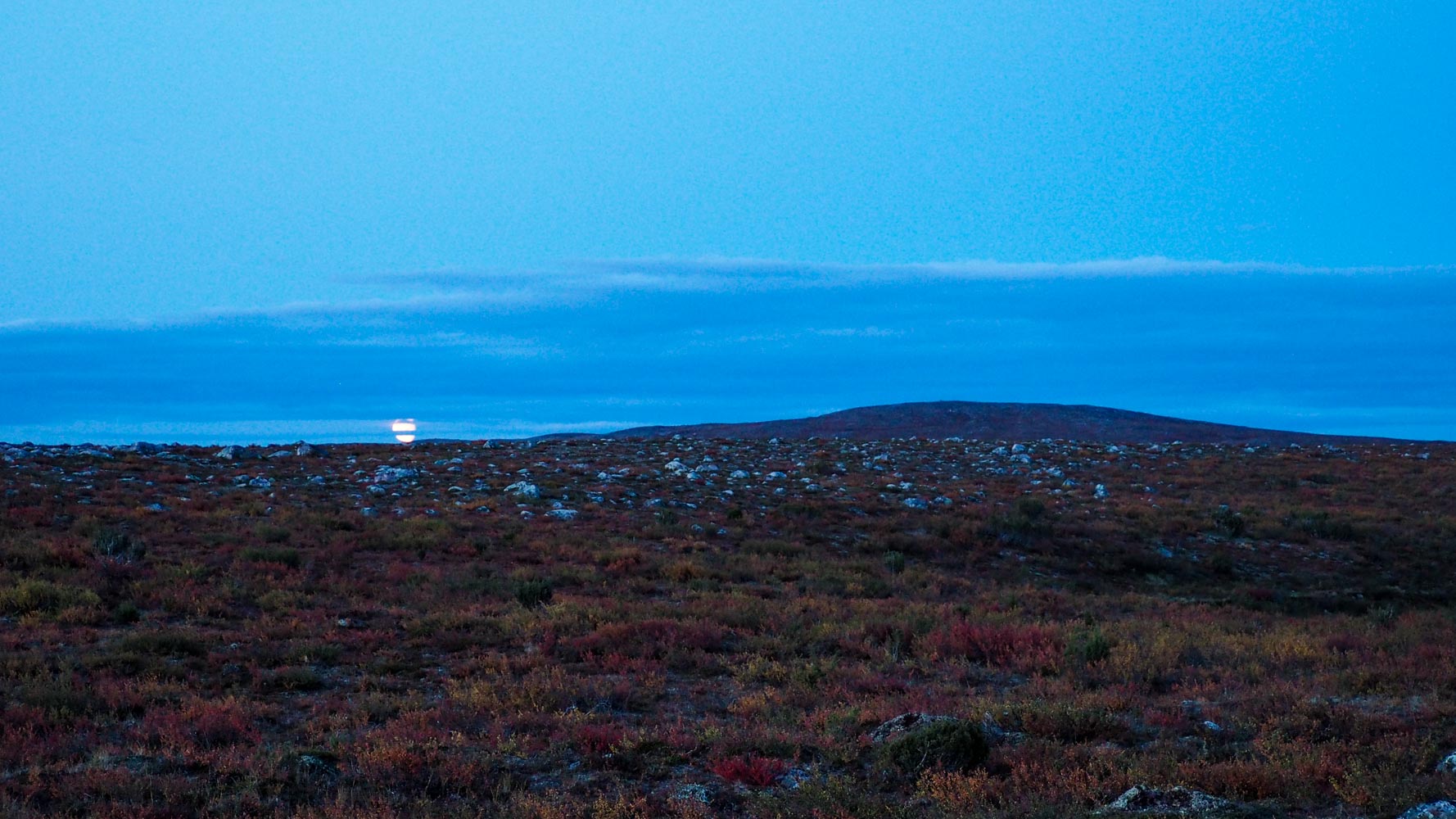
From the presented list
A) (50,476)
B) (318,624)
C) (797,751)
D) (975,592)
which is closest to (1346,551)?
(975,592)

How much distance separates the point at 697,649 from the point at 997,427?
65801mm

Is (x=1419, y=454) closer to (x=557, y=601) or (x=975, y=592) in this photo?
(x=975, y=592)

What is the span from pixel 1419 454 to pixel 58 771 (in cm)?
5252

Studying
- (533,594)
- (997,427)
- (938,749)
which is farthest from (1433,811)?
(997,427)

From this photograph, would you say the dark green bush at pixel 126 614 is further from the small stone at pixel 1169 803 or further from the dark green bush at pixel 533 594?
the small stone at pixel 1169 803

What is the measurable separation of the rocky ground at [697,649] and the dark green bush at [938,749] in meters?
0.03

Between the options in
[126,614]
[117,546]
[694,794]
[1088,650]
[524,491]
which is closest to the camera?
[694,794]

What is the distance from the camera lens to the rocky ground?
7.33 m

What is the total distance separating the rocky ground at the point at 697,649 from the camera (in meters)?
7.33

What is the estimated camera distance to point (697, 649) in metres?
12.9

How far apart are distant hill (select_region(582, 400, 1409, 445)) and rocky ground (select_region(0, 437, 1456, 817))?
41.2m

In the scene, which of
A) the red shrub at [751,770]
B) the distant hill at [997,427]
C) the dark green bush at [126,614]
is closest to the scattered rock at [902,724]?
the red shrub at [751,770]

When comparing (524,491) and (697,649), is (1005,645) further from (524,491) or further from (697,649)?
(524,491)

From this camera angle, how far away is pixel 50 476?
2580cm
